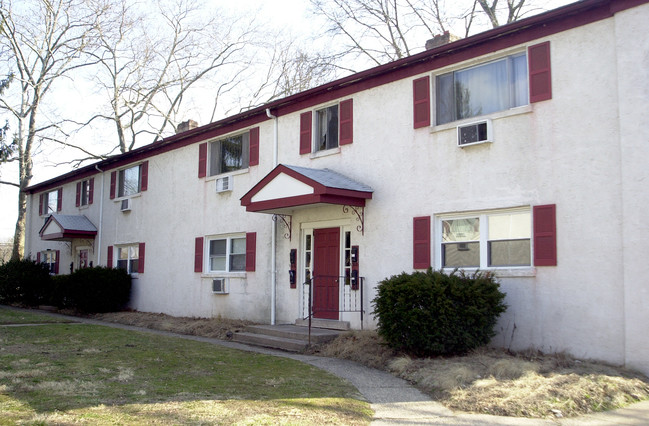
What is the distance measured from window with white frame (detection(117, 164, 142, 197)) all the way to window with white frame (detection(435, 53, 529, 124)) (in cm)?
1178

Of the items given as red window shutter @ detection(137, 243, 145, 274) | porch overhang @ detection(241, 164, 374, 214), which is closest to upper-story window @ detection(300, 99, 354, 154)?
porch overhang @ detection(241, 164, 374, 214)

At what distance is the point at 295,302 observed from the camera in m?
13.2

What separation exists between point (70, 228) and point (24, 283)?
2.70m

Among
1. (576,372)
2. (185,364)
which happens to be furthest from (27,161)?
(576,372)

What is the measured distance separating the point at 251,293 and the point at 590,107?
871cm

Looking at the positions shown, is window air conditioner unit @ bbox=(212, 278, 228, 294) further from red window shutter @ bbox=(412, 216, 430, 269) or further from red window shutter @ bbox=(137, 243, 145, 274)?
red window shutter @ bbox=(412, 216, 430, 269)

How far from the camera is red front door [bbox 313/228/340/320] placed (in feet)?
41.0

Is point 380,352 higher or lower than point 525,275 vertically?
lower

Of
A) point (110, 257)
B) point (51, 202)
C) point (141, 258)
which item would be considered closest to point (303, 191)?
point (141, 258)

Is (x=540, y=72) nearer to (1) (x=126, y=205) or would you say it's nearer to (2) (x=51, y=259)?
(1) (x=126, y=205)

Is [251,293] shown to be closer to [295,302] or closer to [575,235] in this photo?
[295,302]

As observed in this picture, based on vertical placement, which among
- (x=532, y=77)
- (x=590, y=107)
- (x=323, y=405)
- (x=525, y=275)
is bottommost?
(x=323, y=405)

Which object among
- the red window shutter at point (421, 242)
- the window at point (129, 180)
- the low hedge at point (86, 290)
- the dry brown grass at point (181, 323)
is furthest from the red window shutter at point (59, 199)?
the red window shutter at point (421, 242)

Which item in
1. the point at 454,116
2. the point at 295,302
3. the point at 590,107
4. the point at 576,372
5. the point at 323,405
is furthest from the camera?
the point at 295,302
